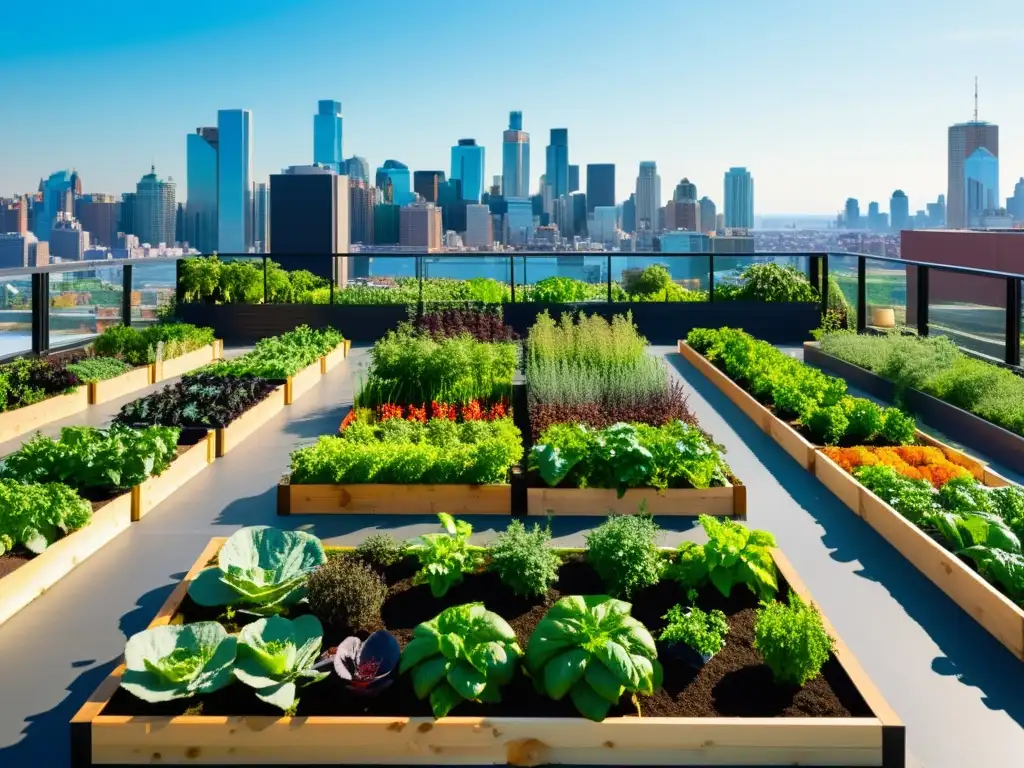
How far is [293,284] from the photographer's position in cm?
1356

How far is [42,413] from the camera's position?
7.20 meters

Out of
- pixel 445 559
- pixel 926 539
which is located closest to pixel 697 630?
pixel 445 559

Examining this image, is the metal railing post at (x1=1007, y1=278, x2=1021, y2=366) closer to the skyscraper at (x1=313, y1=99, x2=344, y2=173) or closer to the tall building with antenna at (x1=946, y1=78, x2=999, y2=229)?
the tall building with antenna at (x1=946, y1=78, x2=999, y2=229)

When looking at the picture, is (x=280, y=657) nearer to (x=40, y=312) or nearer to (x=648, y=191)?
(x=40, y=312)

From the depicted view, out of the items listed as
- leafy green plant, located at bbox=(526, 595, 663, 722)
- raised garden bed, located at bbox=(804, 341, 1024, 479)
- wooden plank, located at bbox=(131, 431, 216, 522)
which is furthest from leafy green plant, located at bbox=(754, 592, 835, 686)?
raised garden bed, located at bbox=(804, 341, 1024, 479)

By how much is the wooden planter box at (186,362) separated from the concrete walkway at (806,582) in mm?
3608

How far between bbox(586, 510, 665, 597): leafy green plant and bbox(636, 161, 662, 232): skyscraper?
316 feet

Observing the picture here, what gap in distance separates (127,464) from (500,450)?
6.04 feet

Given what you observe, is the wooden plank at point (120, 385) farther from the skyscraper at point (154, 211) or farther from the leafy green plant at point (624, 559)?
the skyscraper at point (154, 211)

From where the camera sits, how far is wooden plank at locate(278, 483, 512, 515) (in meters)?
4.97

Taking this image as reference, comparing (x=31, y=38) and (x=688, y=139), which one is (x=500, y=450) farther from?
(x=31, y=38)

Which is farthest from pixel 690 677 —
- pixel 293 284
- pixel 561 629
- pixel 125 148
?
pixel 125 148

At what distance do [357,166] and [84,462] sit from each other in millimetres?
111367

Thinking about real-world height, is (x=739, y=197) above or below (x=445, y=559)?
above
